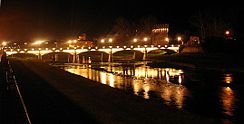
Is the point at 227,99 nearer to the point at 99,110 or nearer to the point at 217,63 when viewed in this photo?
the point at 99,110

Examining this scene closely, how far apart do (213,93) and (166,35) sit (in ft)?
365

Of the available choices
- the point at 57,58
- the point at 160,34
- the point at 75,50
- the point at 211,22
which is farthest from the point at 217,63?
the point at 57,58

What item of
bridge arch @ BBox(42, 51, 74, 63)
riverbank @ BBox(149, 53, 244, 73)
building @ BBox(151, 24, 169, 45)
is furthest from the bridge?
riverbank @ BBox(149, 53, 244, 73)

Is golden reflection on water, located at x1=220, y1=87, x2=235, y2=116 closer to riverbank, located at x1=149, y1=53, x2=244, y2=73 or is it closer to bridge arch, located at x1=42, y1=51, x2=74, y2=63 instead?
riverbank, located at x1=149, y1=53, x2=244, y2=73

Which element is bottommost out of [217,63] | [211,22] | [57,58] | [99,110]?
[99,110]

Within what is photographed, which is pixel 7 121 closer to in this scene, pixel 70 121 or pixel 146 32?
pixel 70 121

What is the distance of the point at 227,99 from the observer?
32.3 m

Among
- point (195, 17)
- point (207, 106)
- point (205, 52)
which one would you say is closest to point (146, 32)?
point (195, 17)

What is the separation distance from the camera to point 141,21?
159375 mm

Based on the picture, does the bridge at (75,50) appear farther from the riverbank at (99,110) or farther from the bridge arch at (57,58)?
the riverbank at (99,110)

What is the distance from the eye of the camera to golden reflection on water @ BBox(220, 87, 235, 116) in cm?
2664

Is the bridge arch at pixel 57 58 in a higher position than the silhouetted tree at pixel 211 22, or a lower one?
lower

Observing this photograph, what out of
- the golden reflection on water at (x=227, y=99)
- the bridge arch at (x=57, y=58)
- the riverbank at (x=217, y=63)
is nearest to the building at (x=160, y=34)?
the bridge arch at (x=57, y=58)

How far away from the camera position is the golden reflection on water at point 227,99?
2664 centimetres
